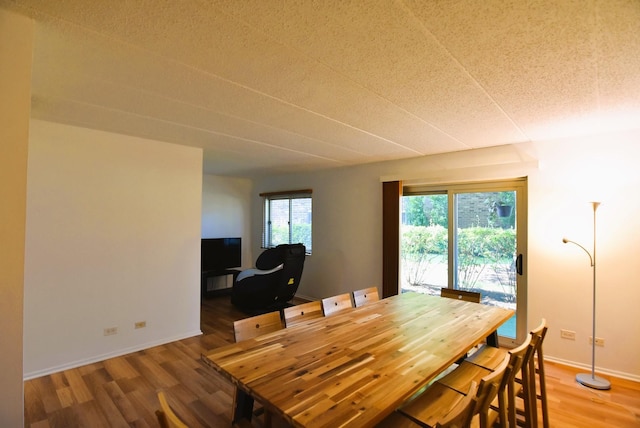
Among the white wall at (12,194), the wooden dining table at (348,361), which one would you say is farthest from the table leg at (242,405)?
the white wall at (12,194)

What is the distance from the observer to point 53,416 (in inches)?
88.9

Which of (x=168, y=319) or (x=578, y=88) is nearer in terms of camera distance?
(x=578, y=88)

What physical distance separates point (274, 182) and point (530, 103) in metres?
4.80

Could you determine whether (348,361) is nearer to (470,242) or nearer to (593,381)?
(593,381)

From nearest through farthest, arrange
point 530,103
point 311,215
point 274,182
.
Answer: point 530,103
point 311,215
point 274,182

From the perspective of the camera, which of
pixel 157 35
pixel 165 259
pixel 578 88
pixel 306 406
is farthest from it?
pixel 165 259

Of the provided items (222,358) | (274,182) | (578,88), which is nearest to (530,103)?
(578,88)

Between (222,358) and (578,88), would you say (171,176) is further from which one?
(578,88)

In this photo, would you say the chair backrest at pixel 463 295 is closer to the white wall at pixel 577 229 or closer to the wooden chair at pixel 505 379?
the white wall at pixel 577 229

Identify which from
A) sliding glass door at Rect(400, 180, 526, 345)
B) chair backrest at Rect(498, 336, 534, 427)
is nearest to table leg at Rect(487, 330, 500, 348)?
chair backrest at Rect(498, 336, 534, 427)

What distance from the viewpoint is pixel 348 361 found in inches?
62.1

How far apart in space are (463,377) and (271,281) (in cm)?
329

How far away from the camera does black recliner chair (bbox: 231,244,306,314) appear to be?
4.72m

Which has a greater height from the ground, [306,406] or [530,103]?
[530,103]
